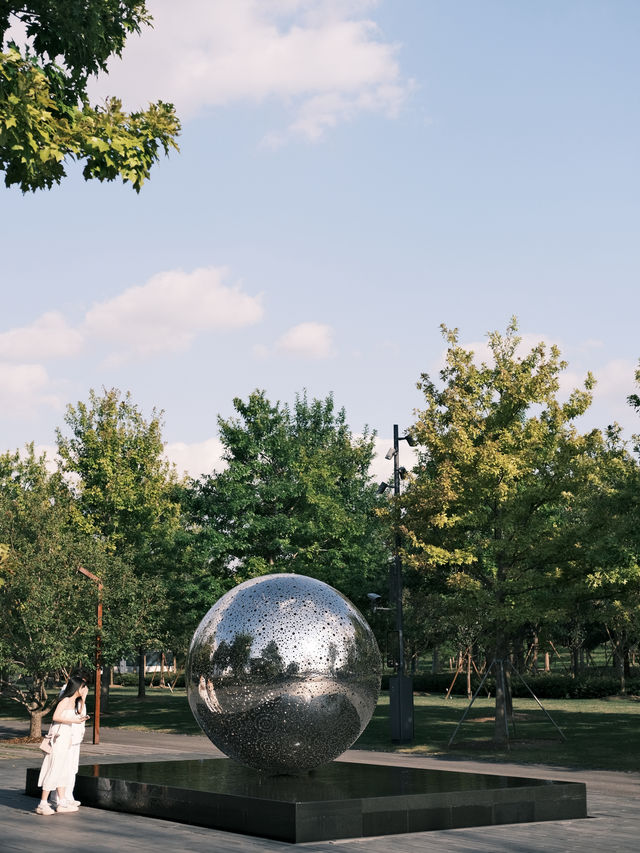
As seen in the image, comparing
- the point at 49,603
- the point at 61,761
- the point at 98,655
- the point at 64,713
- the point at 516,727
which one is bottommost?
the point at 516,727

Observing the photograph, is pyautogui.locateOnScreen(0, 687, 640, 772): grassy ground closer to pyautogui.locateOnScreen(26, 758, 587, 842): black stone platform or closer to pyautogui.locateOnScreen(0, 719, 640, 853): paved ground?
pyautogui.locateOnScreen(0, 719, 640, 853): paved ground

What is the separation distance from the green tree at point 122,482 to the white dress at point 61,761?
30219mm

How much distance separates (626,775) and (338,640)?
1164 centimetres

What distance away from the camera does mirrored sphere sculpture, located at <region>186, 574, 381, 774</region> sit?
1286cm

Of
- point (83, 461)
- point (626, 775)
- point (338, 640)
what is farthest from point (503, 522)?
point (83, 461)

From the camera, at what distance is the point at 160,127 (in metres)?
11.1

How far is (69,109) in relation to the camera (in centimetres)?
1082

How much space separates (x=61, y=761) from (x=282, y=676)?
3.58 meters

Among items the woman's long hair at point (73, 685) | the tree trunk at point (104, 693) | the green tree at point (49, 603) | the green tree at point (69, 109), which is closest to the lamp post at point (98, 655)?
the green tree at point (49, 603)

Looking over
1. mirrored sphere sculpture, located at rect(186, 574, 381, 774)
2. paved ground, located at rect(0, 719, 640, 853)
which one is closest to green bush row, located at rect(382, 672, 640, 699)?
paved ground, located at rect(0, 719, 640, 853)

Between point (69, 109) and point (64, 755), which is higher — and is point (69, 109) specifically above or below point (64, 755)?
above

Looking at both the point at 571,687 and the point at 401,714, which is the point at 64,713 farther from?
the point at 571,687

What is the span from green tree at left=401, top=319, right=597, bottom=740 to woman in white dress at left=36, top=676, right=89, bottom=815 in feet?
49.7

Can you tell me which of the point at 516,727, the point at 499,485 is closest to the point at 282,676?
the point at 499,485
